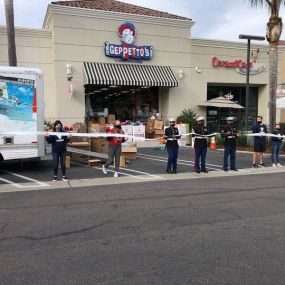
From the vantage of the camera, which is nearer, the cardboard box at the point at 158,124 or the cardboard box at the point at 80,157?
the cardboard box at the point at 80,157

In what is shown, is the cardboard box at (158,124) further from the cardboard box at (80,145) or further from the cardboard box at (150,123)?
the cardboard box at (80,145)

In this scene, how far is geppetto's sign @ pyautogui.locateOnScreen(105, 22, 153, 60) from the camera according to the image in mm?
21780

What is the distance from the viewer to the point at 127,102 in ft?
82.4

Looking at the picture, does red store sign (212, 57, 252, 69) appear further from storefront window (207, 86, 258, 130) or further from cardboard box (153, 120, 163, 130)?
cardboard box (153, 120, 163, 130)

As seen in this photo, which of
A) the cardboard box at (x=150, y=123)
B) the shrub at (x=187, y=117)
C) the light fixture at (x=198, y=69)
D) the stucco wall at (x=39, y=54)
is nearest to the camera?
the stucco wall at (x=39, y=54)

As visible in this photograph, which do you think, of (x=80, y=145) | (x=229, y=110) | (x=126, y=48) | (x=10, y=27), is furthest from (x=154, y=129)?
(x=10, y=27)

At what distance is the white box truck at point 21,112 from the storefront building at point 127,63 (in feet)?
30.2

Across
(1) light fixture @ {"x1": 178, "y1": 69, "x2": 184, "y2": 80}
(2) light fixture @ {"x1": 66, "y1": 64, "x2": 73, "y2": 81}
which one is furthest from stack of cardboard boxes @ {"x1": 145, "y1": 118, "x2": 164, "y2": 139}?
(2) light fixture @ {"x1": 66, "y1": 64, "x2": 73, "y2": 81}

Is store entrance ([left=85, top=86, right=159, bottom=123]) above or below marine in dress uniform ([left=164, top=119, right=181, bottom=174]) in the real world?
above

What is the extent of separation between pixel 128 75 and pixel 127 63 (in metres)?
1.02

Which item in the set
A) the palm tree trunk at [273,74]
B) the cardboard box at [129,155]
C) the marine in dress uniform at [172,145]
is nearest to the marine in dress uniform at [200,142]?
the marine in dress uniform at [172,145]

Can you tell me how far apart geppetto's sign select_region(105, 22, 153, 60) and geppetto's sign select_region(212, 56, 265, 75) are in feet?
16.3

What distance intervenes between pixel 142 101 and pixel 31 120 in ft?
46.6

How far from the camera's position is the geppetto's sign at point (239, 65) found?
80.6 ft
